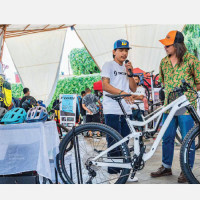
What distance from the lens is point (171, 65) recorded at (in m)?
4.09

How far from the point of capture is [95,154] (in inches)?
145

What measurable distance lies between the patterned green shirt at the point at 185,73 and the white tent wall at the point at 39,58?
13116 millimetres

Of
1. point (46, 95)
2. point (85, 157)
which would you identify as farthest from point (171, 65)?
point (46, 95)

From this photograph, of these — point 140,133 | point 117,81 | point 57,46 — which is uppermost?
point 57,46

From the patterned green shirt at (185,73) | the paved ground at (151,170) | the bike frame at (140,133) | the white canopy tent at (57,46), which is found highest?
the white canopy tent at (57,46)

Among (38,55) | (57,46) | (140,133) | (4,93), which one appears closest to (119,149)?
(140,133)

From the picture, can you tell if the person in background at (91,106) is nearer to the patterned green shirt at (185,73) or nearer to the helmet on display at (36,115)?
the patterned green shirt at (185,73)

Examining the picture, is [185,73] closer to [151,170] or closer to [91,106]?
[151,170]

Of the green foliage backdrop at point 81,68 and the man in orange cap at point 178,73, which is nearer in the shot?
the man in orange cap at point 178,73

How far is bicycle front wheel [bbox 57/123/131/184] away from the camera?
3.42m

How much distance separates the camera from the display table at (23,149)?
11.5 feet

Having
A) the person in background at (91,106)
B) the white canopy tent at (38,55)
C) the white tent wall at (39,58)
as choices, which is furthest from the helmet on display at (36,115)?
the white tent wall at (39,58)

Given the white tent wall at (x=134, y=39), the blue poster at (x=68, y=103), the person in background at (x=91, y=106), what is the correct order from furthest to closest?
1. the white tent wall at (x=134, y=39)
2. the person in background at (x=91, y=106)
3. the blue poster at (x=68, y=103)

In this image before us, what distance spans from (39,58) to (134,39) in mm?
5386
